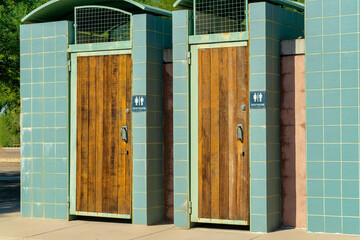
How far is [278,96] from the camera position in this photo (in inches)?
461

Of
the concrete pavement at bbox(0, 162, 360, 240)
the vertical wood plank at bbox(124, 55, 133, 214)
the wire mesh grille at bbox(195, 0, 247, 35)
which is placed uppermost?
the wire mesh grille at bbox(195, 0, 247, 35)

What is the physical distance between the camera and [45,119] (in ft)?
44.1

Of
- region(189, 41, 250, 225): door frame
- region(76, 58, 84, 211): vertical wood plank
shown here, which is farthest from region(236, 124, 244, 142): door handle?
region(76, 58, 84, 211): vertical wood plank

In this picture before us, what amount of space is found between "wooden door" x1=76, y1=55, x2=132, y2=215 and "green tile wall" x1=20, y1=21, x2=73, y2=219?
40cm

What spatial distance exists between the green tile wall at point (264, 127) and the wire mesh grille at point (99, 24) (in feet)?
11.8

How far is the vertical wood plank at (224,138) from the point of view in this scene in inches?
457

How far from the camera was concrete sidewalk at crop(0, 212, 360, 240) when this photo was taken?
1095 cm

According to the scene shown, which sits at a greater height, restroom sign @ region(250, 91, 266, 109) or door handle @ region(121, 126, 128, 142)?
restroom sign @ region(250, 91, 266, 109)

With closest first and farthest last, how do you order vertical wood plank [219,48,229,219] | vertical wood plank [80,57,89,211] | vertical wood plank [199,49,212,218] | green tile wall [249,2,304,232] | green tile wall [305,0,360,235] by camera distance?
green tile wall [305,0,360,235] < green tile wall [249,2,304,232] < vertical wood plank [219,48,229,219] < vertical wood plank [199,49,212,218] < vertical wood plank [80,57,89,211]

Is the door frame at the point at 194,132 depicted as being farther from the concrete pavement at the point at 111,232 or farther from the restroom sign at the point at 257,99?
the restroom sign at the point at 257,99

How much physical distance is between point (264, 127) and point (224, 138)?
0.84 meters

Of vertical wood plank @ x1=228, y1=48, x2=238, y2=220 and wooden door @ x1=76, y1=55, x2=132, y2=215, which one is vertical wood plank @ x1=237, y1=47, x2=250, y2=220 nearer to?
vertical wood plank @ x1=228, y1=48, x2=238, y2=220

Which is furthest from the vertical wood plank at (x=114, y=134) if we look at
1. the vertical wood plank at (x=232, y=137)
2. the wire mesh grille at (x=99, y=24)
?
the vertical wood plank at (x=232, y=137)

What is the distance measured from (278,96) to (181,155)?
226cm
